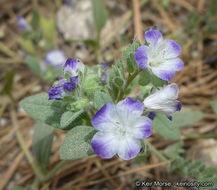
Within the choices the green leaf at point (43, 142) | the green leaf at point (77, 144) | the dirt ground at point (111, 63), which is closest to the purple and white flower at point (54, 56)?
the dirt ground at point (111, 63)

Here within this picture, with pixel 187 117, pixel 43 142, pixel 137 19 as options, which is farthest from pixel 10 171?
pixel 137 19

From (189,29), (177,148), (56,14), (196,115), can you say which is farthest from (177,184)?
(56,14)

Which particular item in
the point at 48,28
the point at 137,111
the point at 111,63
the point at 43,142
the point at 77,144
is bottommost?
the point at 43,142

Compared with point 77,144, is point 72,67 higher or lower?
higher

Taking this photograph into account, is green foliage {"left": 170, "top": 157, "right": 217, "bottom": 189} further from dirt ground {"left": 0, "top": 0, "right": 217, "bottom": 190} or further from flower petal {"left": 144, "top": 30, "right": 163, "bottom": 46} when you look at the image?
flower petal {"left": 144, "top": 30, "right": 163, "bottom": 46}

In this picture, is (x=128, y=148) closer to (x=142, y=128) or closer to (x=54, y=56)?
(x=142, y=128)

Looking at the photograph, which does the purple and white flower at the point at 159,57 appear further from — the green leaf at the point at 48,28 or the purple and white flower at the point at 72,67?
the green leaf at the point at 48,28

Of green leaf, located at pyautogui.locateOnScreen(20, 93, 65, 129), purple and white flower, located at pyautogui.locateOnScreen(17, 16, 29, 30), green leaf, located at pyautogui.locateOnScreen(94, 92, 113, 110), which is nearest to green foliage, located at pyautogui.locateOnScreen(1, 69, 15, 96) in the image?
purple and white flower, located at pyautogui.locateOnScreen(17, 16, 29, 30)

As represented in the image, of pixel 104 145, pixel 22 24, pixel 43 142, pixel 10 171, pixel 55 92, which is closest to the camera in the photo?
pixel 104 145
